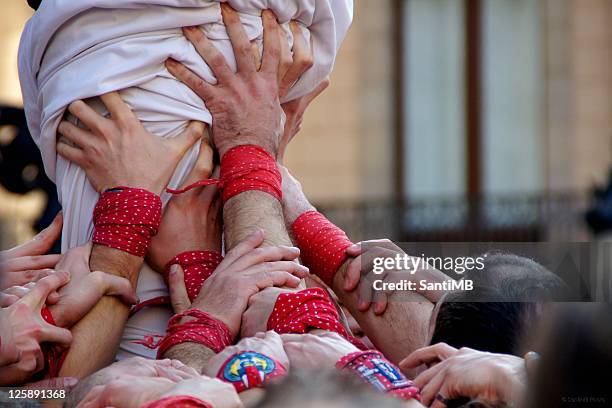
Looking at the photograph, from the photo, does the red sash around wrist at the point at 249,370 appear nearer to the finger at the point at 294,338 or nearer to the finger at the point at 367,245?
the finger at the point at 294,338

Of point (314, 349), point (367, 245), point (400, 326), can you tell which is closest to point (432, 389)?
point (314, 349)

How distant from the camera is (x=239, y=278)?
180 centimetres

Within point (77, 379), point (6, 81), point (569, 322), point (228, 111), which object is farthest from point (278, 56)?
point (6, 81)

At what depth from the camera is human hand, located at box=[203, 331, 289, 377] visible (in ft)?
5.05

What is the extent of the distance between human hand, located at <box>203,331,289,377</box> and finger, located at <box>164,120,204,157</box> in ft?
1.34

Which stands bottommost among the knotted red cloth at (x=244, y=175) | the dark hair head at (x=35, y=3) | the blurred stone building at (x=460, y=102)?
the blurred stone building at (x=460, y=102)

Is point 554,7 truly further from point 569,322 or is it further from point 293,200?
point 569,322

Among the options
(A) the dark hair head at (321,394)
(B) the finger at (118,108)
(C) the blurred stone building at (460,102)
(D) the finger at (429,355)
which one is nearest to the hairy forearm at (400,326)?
(D) the finger at (429,355)

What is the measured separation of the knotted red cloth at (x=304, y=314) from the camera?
5.54ft

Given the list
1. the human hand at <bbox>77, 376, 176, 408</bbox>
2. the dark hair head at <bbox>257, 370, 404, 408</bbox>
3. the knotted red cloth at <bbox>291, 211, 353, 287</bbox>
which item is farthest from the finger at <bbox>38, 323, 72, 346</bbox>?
the dark hair head at <bbox>257, 370, 404, 408</bbox>

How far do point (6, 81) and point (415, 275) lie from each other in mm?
7181

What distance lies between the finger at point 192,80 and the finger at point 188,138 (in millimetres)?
47

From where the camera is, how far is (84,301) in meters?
1.78

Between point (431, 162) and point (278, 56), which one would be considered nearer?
point (278, 56)
